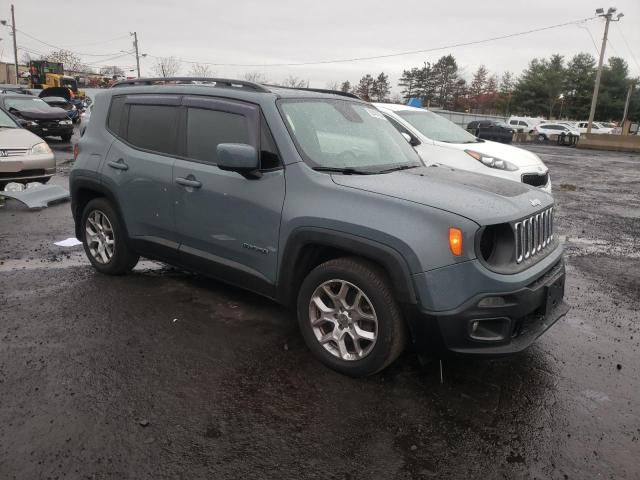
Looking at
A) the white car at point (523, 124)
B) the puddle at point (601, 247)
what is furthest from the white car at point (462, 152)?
the white car at point (523, 124)

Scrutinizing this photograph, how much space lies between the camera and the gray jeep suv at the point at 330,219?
303 cm

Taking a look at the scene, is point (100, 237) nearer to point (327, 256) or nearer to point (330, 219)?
point (327, 256)

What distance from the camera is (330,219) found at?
332 centimetres

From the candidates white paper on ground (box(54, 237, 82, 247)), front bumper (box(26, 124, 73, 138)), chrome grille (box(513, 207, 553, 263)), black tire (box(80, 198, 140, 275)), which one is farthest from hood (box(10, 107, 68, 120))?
chrome grille (box(513, 207, 553, 263))

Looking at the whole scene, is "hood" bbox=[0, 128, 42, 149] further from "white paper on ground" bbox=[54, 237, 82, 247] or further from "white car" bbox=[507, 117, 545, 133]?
"white car" bbox=[507, 117, 545, 133]

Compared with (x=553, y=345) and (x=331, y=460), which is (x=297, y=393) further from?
(x=553, y=345)

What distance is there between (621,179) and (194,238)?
15625 millimetres

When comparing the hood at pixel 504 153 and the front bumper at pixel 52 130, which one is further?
the front bumper at pixel 52 130

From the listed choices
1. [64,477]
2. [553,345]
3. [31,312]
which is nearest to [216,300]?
[31,312]

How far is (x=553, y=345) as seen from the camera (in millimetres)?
4055

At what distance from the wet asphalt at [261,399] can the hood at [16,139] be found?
4.91 m

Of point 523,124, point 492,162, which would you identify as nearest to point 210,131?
point 492,162

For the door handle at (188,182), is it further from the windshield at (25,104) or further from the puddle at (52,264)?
the windshield at (25,104)

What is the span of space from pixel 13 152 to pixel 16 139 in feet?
1.23
